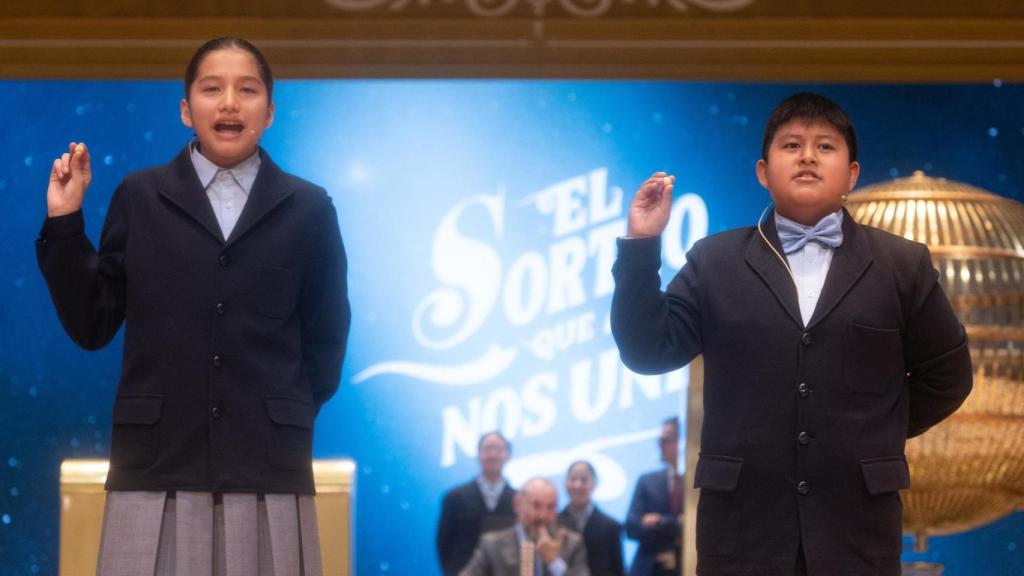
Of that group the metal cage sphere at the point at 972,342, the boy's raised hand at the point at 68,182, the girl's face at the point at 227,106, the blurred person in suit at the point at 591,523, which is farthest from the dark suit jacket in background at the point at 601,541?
the boy's raised hand at the point at 68,182

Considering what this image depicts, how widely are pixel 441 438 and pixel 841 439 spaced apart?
13.0 ft

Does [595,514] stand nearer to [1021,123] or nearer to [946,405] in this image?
[1021,123]

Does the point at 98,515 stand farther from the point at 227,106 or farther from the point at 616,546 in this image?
the point at 616,546

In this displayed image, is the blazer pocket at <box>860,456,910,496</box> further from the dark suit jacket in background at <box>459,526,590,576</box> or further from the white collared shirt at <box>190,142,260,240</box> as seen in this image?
the dark suit jacket in background at <box>459,526,590,576</box>

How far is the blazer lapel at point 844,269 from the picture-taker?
2566 millimetres

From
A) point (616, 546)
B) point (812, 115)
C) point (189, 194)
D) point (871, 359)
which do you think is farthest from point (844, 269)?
point (616, 546)

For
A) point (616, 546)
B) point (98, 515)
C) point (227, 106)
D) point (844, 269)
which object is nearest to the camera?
point (844, 269)

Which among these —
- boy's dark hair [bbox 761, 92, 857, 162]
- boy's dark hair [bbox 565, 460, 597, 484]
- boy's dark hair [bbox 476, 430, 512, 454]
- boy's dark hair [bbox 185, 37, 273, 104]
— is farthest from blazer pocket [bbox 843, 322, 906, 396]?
boy's dark hair [bbox 476, 430, 512, 454]

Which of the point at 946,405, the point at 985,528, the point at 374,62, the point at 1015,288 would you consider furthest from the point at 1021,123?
the point at 946,405

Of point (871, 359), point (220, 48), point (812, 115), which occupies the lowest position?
point (871, 359)

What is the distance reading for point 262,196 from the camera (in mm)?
2703

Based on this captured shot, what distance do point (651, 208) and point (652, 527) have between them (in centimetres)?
367

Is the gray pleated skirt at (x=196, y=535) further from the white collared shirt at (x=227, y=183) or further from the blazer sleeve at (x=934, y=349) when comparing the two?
the blazer sleeve at (x=934, y=349)

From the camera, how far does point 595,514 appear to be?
6.08 metres
